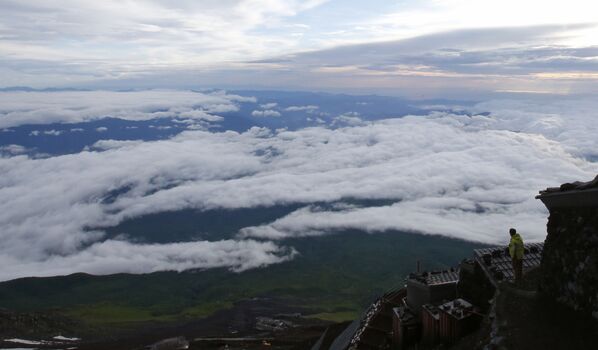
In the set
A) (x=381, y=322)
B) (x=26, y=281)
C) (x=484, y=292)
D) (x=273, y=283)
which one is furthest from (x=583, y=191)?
(x=26, y=281)

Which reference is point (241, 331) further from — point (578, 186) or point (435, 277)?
point (578, 186)

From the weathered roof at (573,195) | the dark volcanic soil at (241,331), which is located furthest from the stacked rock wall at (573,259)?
the dark volcanic soil at (241,331)

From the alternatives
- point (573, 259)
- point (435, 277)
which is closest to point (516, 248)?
point (573, 259)

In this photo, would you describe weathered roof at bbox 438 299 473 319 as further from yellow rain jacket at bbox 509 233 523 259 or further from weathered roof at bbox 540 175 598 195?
weathered roof at bbox 540 175 598 195

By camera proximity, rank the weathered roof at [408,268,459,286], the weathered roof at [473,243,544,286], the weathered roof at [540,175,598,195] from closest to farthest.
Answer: the weathered roof at [540,175,598,195], the weathered roof at [473,243,544,286], the weathered roof at [408,268,459,286]

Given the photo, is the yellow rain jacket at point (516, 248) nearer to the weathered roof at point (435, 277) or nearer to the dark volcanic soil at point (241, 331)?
the weathered roof at point (435, 277)

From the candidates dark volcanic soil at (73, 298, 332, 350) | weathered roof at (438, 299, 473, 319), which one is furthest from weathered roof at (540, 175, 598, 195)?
dark volcanic soil at (73, 298, 332, 350)
